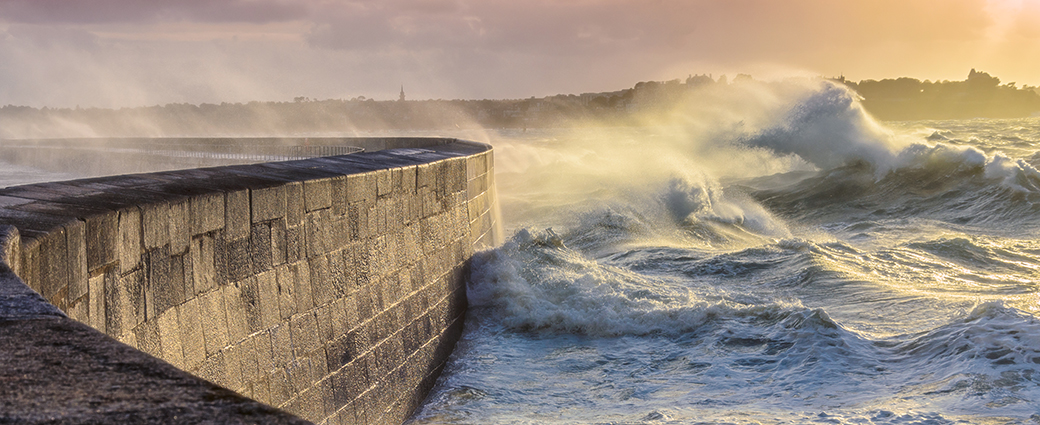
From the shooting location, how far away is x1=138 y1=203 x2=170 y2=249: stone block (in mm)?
3496

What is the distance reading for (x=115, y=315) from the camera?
10.8ft

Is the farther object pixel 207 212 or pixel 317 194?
pixel 317 194

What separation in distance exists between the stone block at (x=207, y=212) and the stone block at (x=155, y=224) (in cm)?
17

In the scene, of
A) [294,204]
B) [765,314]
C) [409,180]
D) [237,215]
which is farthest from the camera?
[765,314]

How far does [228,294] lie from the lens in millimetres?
4051

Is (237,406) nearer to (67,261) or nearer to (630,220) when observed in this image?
(67,261)

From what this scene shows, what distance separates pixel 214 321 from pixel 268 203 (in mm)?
810

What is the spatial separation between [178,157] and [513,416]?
76.3ft

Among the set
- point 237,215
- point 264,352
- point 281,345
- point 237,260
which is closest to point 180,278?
point 237,260

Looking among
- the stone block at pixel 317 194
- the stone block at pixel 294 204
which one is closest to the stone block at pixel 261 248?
the stone block at pixel 294 204

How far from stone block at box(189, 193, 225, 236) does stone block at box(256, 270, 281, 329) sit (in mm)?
469

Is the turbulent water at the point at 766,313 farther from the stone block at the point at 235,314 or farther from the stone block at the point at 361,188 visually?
the stone block at the point at 235,314

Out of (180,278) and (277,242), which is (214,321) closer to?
(180,278)

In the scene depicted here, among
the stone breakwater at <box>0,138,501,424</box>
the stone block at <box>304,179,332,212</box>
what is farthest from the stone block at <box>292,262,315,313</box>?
the stone block at <box>304,179,332,212</box>
